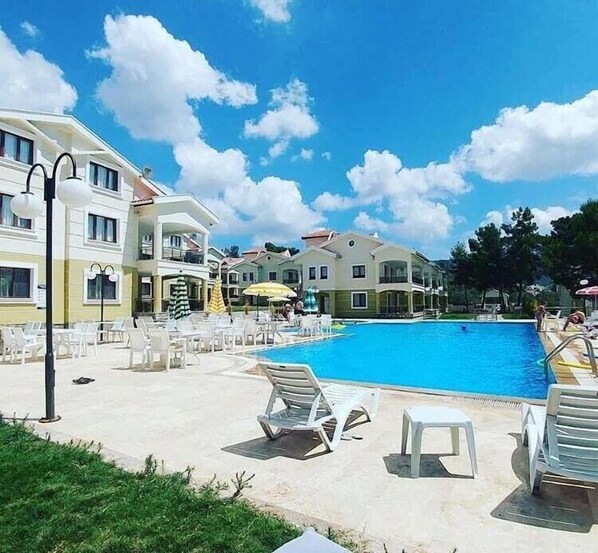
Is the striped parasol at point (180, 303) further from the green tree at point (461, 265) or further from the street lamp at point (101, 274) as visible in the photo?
the green tree at point (461, 265)

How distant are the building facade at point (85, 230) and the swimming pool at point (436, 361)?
418 inches

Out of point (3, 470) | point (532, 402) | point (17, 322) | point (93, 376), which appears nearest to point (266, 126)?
point (17, 322)

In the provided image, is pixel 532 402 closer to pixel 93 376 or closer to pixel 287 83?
pixel 93 376

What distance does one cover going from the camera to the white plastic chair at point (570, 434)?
3.37 m

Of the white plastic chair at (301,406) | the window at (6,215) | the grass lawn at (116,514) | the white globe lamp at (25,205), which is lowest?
the grass lawn at (116,514)

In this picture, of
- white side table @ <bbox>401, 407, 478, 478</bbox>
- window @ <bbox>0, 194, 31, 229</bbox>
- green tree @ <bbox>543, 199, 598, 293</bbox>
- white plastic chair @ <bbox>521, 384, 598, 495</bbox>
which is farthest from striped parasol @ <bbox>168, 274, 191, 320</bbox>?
green tree @ <bbox>543, 199, 598, 293</bbox>

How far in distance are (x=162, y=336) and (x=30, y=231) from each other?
12.5 meters

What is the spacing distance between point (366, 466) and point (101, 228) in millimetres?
21874

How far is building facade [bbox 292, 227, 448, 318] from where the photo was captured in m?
41.2

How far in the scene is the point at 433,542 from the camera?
2.99 metres

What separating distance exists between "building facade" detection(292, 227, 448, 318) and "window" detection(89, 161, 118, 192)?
23216 millimetres

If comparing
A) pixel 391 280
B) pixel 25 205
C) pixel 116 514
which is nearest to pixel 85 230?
pixel 25 205

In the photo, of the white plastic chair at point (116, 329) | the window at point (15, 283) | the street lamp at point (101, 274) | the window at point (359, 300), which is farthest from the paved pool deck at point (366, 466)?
the window at point (359, 300)

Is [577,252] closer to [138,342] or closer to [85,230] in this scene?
[85,230]
